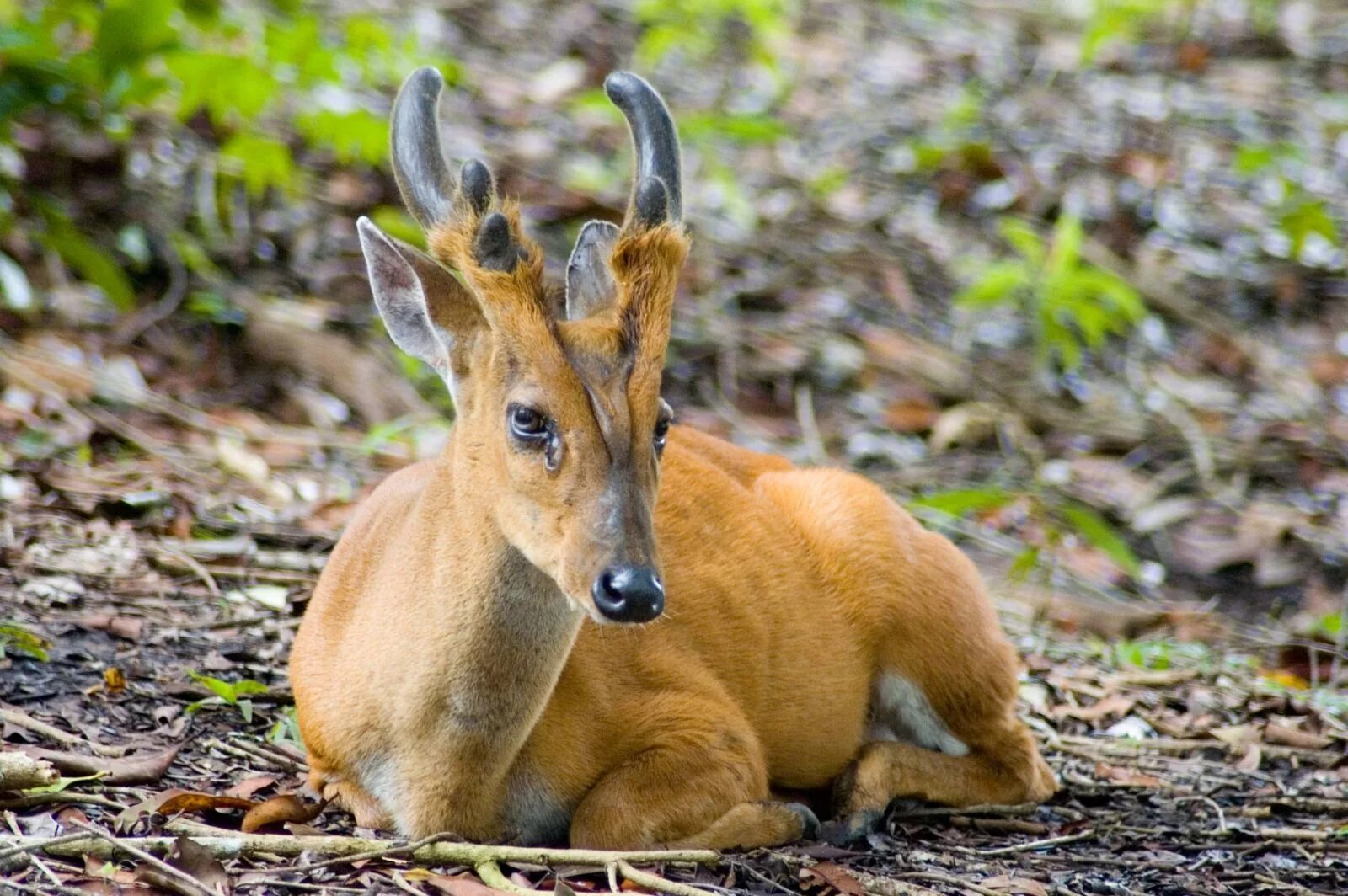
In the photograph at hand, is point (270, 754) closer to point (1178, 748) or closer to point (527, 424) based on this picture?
point (527, 424)

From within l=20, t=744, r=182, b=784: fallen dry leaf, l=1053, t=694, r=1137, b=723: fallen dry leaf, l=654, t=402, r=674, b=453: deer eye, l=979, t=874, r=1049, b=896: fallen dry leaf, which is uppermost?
l=654, t=402, r=674, b=453: deer eye

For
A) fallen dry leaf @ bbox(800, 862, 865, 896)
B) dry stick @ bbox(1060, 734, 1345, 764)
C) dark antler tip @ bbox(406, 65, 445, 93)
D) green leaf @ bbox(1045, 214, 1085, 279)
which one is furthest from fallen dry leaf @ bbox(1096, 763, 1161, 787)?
green leaf @ bbox(1045, 214, 1085, 279)

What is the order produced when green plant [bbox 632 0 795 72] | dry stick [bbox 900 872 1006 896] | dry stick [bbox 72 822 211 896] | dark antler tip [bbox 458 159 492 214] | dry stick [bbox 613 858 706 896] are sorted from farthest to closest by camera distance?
green plant [bbox 632 0 795 72]
dry stick [bbox 900 872 1006 896]
dark antler tip [bbox 458 159 492 214]
dry stick [bbox 613 858 706 896]
dry stick [bbox 72 822 211 896]

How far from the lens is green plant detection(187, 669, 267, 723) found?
529 cm

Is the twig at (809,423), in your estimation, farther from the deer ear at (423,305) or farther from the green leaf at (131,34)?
the deer ear at (423,305)

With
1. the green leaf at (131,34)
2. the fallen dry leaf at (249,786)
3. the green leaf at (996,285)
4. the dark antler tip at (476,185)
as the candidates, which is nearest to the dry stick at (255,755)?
the fallen dry leaf at (249,786)

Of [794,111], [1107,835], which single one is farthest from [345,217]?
[1107,835]

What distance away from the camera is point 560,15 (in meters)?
14.6

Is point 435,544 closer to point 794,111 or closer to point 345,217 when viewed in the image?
point 345,217

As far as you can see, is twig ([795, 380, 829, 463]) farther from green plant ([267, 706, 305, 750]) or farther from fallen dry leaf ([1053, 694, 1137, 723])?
green plant ([267, 706, 305, 750])

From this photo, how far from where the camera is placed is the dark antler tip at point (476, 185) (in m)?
4.30

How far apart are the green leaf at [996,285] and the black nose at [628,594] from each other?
6.59m

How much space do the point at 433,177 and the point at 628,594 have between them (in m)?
1.24

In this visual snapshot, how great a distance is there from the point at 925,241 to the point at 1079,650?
211 inches
